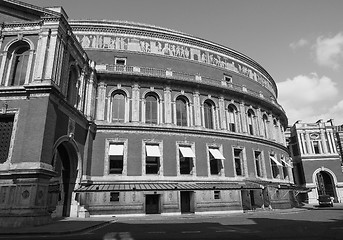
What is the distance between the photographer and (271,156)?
108 feet

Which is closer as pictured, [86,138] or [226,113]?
[86,138]

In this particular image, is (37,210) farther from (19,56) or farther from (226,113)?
(226,113)

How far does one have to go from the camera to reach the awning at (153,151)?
2436 cm

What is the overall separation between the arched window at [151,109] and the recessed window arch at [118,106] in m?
2.35

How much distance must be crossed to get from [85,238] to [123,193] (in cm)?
1171

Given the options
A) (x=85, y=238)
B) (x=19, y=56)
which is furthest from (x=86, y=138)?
(x=85, y=238)

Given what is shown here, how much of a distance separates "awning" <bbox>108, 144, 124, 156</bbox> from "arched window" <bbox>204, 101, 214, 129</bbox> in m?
10.0

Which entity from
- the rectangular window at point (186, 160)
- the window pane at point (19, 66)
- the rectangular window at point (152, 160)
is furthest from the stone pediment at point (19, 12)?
the rectangular window at point (186, 160)

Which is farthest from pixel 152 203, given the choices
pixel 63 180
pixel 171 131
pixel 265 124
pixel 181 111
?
pixel 265 124

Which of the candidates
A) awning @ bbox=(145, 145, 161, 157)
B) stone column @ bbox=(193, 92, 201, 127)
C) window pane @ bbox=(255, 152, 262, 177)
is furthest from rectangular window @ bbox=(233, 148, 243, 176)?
awning @ bbox=(145, 145, 161, 157)

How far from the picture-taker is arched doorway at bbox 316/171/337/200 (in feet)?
162

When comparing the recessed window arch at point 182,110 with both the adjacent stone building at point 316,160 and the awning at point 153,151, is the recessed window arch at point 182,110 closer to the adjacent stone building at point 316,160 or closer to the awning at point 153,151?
the awning at point 153,151

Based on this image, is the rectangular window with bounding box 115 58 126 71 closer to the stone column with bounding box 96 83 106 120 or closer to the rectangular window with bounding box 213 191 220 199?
the stone column with bounding box 96 83 106 120

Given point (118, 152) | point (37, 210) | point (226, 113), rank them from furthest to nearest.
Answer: point (226, 113) → point (118, 152) → point (37, 210)
